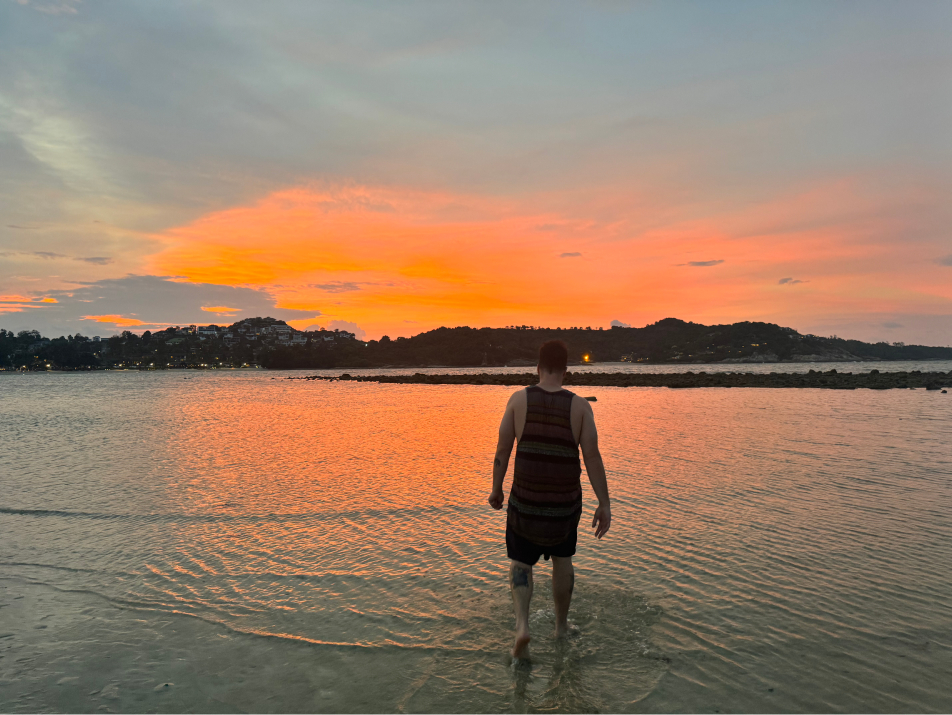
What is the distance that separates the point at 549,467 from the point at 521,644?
5.01 ft

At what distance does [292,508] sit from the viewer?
9625mm

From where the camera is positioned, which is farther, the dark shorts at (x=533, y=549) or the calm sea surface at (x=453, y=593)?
the dark shorts at (x=533, y=549)

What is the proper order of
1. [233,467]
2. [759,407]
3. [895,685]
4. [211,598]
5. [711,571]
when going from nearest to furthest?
1. [895,685]
2. [211,598]
3. [711,571]
4. [233,467]
5. [759,407]

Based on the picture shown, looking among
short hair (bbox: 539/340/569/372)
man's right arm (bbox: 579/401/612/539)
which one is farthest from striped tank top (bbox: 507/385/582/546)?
short hair (bbox: 539/340/569/372)

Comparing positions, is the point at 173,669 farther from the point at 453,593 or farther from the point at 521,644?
the point at 521,644

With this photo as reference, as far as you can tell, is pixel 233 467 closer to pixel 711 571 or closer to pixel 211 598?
pixel 211 598

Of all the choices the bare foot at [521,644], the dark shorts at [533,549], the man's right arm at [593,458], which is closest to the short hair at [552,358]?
the man's right arm at [593,458]

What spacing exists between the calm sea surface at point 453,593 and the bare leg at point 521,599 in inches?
7.6

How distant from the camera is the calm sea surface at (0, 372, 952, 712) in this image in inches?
162

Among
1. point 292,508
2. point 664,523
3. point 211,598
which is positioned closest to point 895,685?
point 664,523

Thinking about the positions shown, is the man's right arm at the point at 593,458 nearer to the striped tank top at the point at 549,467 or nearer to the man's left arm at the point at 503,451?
the striped tank top at the point at 549,467

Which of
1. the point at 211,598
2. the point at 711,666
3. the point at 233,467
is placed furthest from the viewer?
the point at 233,467

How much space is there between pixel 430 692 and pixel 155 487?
10151 mm

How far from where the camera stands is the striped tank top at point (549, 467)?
4387 mm
